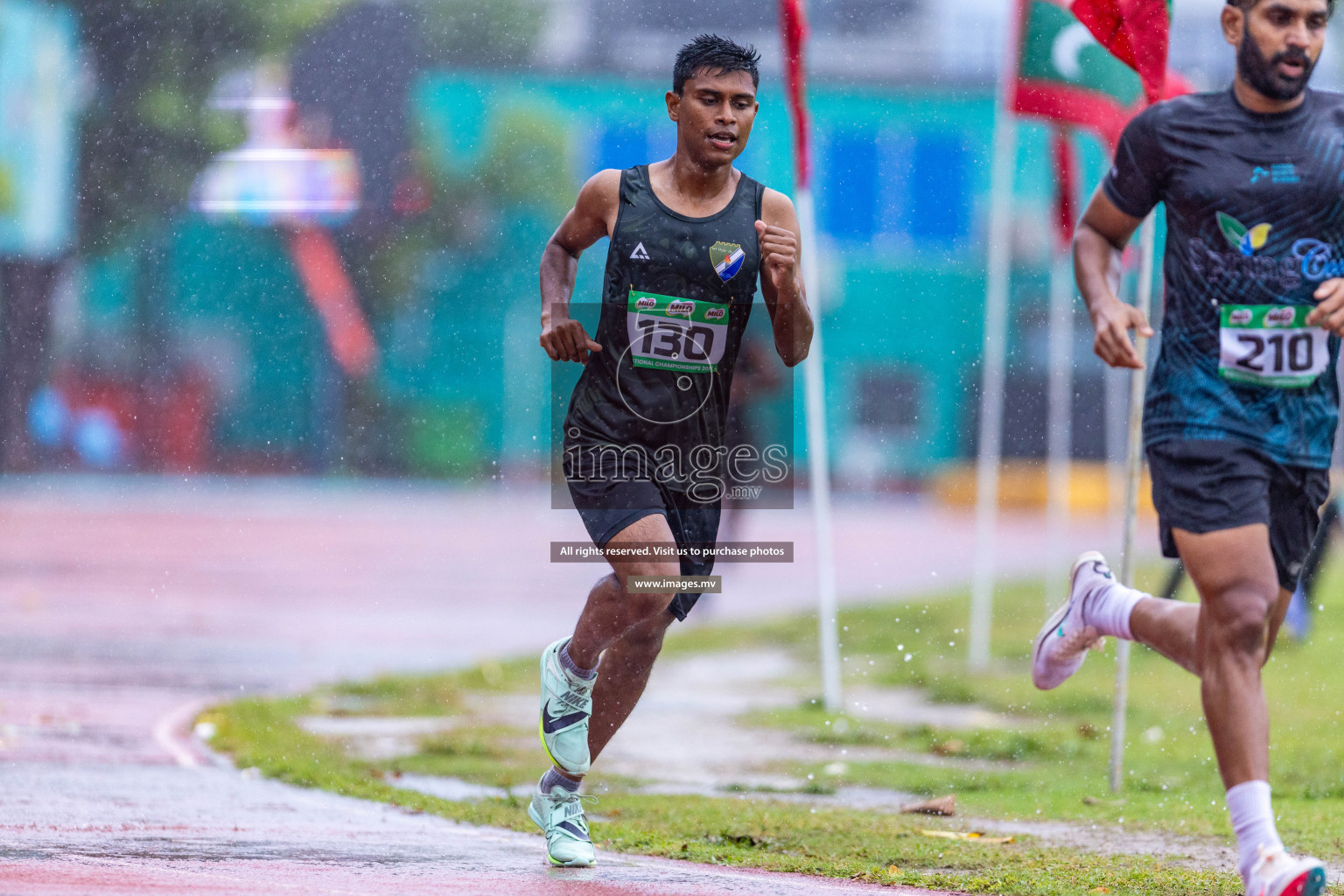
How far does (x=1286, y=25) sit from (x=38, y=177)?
24.6 metres

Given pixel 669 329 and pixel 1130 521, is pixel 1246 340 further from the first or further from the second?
pixel 1130 521

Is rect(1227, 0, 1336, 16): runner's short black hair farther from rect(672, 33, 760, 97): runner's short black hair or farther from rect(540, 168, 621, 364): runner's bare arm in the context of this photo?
rect(540, 168, 621, 364): runner's bare arm

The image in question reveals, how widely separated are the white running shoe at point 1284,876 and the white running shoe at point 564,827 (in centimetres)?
177

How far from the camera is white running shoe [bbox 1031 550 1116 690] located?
15.7ft

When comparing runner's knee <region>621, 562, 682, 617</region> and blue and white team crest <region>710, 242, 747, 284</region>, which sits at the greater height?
blue and white team crest <region>710, 242, 747, 284</region>

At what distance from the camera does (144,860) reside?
171 inches

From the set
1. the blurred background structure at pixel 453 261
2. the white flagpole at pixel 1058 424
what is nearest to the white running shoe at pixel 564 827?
the white flagpole at pixel 1058 424

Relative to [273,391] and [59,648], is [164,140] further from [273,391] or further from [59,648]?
[273,391]

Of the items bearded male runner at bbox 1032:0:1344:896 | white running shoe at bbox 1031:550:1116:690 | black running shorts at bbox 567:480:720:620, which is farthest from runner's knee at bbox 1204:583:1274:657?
black running shorts at bbox 567:480:720:620

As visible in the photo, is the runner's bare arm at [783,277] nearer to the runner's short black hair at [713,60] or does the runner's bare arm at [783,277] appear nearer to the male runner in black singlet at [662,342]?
the male runner in black singlet at [662,342]

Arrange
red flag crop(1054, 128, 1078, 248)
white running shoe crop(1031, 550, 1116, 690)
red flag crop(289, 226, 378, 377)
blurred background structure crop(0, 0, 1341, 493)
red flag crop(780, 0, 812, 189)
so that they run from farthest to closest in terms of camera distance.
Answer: red flag crop(289, 226, 378, 377) → blurred background structure crop(0, 0, 1341, 493) → red flag crop(1054, 128, 1078, 248) → red flag crop(780, 0, 812, 189) → white running shoe crop(1031, 550, 1116, 690)

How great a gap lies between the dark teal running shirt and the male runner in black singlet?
3.52 feet

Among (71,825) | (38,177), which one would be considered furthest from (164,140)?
(38,177)

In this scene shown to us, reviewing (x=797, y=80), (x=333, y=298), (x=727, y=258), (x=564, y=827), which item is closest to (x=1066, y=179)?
(x=797, y=80)
